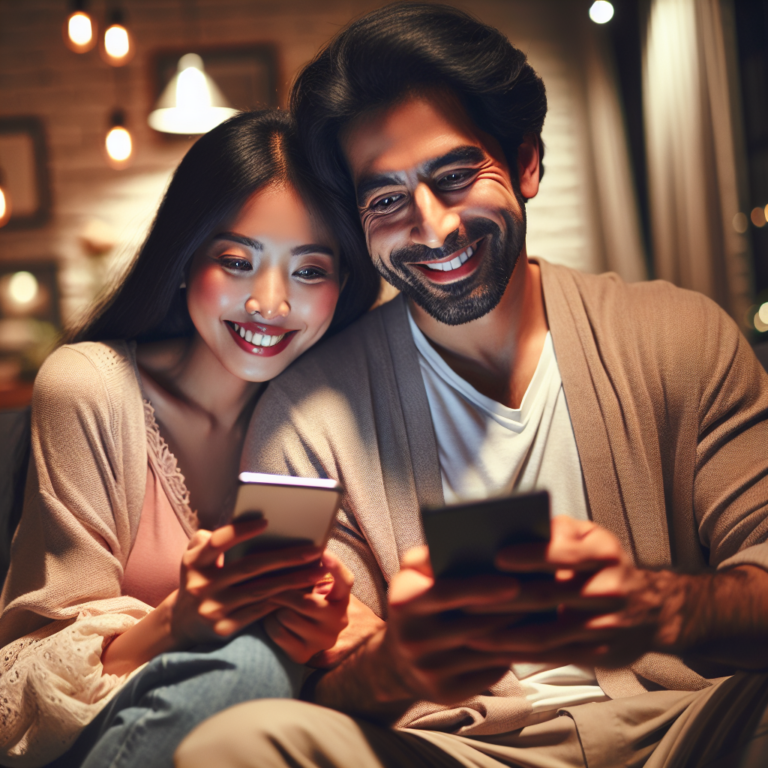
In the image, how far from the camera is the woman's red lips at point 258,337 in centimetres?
147

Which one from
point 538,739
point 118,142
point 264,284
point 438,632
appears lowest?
point 538,739

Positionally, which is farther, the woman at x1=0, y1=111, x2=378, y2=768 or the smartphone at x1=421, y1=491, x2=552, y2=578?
the woman at x1=0, y1=111, x2=378, y2=768

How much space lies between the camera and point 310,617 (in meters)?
1.03

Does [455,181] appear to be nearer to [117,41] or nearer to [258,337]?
[258,337]

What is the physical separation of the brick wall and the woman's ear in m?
3.25

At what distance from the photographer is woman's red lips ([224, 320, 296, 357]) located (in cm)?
147

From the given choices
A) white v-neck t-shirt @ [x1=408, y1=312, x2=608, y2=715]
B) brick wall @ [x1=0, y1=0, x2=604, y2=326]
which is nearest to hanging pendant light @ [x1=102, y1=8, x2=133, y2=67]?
brick wall @ [x1=0, y1=0, x2=604, y2=326]

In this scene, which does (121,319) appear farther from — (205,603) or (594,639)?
(594,639)

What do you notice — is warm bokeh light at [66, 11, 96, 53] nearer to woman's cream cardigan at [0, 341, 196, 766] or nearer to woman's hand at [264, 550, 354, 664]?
woman's cream cardigan at [0, 341, 196, 766]

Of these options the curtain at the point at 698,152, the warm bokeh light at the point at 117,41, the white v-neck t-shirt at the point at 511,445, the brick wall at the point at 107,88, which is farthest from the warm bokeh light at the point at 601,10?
the white v-neck t-shirt at the point at 511,445

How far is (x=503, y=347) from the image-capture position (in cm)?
150

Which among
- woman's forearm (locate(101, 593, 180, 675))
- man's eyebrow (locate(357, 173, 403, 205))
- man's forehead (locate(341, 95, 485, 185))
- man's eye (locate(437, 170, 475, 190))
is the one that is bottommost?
woman's forearm (locate(101, 593, 180, 675))

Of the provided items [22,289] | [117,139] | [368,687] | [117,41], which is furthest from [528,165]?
[22,289]

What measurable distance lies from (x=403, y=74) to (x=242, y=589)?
1053 mm
